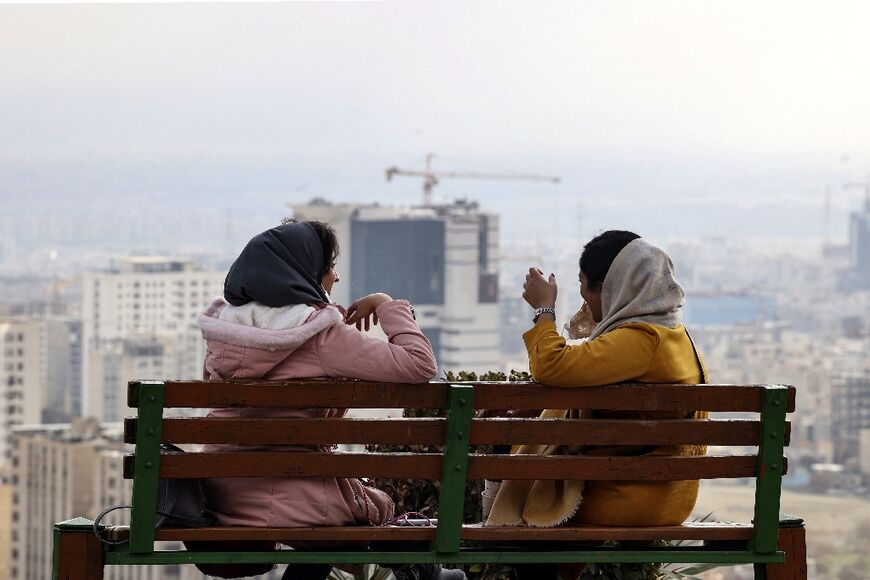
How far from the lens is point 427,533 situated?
2459mm

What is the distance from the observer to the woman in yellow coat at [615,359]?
2389mm

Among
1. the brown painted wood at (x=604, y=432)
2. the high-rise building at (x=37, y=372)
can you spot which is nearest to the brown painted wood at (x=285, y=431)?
the brown painted wood at (x=604, y=432)

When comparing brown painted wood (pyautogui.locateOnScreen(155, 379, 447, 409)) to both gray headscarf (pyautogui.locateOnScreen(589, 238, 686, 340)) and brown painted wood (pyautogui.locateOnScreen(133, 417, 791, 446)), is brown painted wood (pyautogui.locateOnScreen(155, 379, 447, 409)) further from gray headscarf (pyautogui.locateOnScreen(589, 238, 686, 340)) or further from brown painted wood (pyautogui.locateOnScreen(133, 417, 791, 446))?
gray headscarf (pyautogui.locateOnScreen(589, 238, 686, 340))

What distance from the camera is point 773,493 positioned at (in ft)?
8.23

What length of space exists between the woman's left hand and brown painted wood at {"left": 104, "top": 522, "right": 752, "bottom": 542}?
0.38m

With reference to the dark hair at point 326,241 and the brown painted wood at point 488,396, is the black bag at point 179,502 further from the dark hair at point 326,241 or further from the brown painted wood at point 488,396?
the dark hair at point 326,241

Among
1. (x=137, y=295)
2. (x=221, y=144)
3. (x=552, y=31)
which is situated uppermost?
(x=552, y=31)

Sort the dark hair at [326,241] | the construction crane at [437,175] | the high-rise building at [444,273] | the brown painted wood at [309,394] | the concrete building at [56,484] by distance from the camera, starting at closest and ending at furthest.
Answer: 1. the brown painted wood at [309,394]
2. the dark hair at [326,241]
3. the concrete building at [56,484]
4. the high-rise building at [444,273]
5. the construction crane at [437,175]

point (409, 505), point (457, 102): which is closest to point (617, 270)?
point (409, 505)

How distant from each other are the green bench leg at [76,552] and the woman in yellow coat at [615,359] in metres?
0.68

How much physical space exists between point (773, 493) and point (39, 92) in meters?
68.9

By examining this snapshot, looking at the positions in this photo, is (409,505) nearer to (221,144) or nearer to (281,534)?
(281,534)

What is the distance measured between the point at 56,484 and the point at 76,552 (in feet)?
151

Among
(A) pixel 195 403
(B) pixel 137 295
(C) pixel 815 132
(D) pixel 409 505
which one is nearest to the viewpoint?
(A) pixel 195 403
